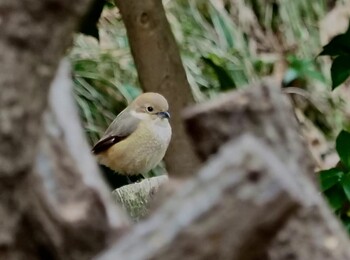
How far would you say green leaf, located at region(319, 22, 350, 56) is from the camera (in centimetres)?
182

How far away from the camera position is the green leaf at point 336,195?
1.82 meters

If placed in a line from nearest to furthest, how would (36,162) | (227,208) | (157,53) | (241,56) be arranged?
1. (227,208)
2. (36,162)
3. (157,53)
4. (241,56)

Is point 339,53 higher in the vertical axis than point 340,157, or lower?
higher

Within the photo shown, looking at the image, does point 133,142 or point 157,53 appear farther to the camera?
point 133,142

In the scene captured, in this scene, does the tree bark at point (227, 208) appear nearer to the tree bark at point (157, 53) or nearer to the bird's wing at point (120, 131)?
the tree bark at point (157, 53)

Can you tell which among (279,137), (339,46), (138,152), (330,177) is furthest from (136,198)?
(138,152)

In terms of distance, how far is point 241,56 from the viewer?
402 cm

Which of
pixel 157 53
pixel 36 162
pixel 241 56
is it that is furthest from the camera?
pixel 241 56

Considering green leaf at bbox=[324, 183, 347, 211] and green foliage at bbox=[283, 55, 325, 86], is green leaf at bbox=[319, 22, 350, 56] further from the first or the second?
green foliage at bbox=[283, 55, 325, 86]

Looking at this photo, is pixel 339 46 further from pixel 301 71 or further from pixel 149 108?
pixel 301 71

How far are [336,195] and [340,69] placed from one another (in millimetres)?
223

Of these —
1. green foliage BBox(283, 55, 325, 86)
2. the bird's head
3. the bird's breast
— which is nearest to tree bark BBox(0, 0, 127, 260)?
the bird's head

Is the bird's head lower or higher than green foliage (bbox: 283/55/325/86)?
higher

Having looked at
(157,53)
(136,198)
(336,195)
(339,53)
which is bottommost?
(336,195)
